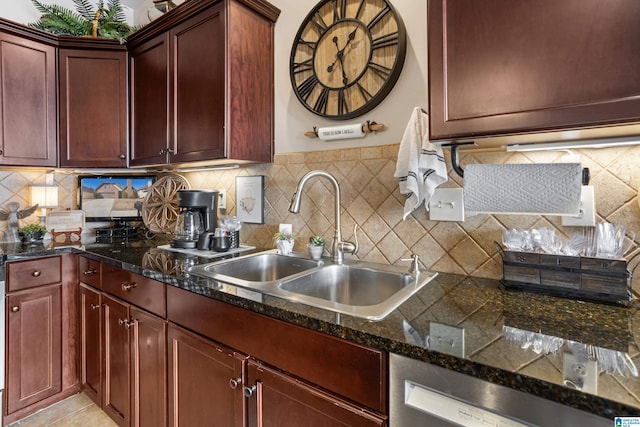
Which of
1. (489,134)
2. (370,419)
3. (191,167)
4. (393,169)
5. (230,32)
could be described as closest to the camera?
(370,419)

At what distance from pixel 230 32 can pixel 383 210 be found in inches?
44.7

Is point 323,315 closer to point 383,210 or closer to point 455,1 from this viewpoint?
point 383,210

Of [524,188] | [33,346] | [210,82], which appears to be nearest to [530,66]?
[524,188]

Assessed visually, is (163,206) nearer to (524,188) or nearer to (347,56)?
(347,56)

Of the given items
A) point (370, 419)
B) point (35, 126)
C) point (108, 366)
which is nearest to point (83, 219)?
point (35, 126)

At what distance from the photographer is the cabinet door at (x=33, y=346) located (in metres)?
1.73

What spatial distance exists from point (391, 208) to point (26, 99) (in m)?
2.29

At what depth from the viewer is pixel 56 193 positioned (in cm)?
232

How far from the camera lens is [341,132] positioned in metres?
1.54

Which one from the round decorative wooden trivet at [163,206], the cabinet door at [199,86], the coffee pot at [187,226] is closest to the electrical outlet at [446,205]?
the cabinet door at [199,86]

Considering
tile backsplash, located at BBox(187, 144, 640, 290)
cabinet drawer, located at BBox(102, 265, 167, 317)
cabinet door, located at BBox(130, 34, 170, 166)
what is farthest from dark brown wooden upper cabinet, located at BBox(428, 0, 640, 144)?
cabinet door, located at BBox(130, 34, 170, 166)

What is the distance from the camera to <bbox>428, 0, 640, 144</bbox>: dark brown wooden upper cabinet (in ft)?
2.37

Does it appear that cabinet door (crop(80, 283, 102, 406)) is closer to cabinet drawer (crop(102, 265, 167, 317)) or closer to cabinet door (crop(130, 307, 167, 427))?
cabinet drawer (crop(102, 265, 167, 317))

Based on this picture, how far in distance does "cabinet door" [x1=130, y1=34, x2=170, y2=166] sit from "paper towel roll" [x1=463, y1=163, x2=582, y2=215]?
5.46ft
